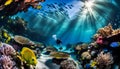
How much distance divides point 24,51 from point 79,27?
2877 centimetres

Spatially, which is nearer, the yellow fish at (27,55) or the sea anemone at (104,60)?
the yellow fish at (27,55)

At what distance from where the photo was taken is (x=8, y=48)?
Answer: 572 cm

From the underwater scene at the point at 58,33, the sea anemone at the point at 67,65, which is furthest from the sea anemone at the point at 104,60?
the sea anemone at the point at 67,65

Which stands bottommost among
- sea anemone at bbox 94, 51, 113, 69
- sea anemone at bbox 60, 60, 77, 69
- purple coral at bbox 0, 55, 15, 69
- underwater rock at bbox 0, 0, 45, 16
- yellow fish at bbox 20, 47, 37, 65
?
purple coral at bbox 0, 55, 15, 69

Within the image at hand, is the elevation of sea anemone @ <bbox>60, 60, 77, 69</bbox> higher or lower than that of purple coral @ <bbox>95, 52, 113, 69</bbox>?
lower

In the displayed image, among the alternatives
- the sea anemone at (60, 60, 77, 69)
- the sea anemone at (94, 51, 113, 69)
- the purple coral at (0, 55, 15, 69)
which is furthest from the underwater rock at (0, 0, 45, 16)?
the sea anemone at (94, 51, 113, 69)

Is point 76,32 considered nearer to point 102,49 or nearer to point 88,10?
point 88,10

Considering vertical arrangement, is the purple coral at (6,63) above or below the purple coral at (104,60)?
below

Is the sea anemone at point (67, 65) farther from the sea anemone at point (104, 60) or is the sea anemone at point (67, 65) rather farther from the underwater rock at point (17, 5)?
the underwater rock at point (17, 5)

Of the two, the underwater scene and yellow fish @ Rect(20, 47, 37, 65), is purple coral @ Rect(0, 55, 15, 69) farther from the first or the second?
yellow fish @ Rect(20, 47, 37, 65)

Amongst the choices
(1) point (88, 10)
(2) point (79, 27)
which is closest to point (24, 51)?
(1) point (88, 10)

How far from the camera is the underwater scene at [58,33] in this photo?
6798mm

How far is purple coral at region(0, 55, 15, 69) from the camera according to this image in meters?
5.09

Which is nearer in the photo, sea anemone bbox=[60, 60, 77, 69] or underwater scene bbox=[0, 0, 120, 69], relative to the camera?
underwater scene bbox=[0, 0, 120, 69]
